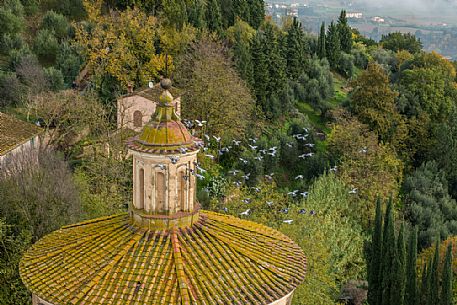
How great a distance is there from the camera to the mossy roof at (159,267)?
9297mm

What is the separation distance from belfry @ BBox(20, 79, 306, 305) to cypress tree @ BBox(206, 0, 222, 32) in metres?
47.1

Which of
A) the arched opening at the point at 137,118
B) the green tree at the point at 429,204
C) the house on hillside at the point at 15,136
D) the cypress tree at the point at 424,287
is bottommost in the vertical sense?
the green tree at the point at 429,204

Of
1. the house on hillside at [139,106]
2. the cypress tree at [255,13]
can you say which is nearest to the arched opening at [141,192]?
the house on hillside at [139,106]

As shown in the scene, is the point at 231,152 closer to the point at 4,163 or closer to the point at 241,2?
the point at 4,163

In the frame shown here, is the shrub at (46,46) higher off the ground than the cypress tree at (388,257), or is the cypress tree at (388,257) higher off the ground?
the shrub at (46,46)

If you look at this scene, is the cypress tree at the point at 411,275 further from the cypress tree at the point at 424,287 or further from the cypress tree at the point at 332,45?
the cypress tree at the point at 332,45

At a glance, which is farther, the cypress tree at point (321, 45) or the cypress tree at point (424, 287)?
the cypress tree at point (321, 45)

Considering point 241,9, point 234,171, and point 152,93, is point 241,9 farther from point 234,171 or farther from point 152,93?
point 234,171

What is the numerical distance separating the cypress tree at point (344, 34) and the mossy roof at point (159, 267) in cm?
6321

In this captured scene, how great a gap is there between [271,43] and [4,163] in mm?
28902

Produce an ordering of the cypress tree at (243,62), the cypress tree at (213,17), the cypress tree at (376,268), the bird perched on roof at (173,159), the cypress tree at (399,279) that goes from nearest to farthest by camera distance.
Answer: the bird perched on roof at (173,159)
the cypress tree at (399,279)
the cypress tree at (376,268)
the cypress tree at (243,62)
the cypress tree at (213,17)

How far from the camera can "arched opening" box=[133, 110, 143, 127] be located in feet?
118

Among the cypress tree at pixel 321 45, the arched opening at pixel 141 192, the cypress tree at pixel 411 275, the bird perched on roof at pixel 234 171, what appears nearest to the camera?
the arched opening at pixel 141 192

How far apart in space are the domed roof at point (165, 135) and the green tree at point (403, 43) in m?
78.6
